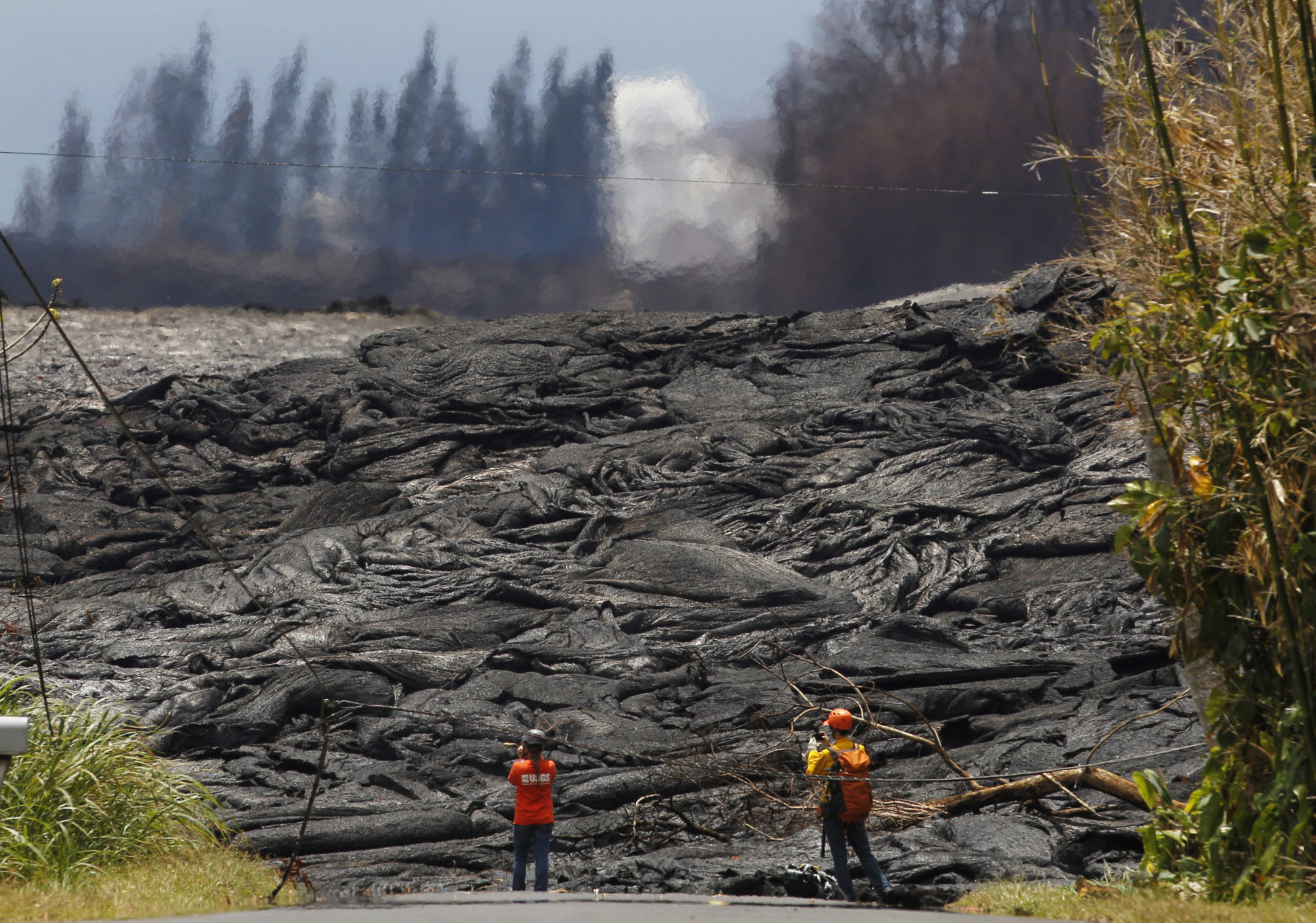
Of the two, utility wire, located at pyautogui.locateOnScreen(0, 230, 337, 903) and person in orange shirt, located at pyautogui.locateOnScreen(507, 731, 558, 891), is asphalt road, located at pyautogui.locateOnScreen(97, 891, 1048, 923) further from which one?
person in orange shirt, located at pyautogui.locateOnScreen(507, 731, 558, 891)

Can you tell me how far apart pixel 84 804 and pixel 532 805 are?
9.92 ft

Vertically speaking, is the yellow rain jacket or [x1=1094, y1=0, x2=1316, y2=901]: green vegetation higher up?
[x1=1094, y1=0, x2=1316, y2=901]: green vegetation

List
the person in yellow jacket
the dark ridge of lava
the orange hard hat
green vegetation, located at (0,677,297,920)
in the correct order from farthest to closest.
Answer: the dark ridge of lava
the orange hard hat
the person in yellow jacket
green vegetation, located at (0,677,297,920)

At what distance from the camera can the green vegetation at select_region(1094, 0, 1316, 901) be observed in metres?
4.79

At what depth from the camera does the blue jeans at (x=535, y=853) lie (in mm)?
7672

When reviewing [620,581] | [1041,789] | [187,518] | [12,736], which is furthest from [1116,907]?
[620,581]

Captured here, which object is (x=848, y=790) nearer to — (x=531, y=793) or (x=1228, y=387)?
(x=531, y=793)

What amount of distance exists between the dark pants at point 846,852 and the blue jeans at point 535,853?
6.86ft

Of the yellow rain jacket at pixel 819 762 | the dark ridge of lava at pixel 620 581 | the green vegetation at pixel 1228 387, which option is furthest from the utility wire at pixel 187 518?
the green vegetation at pixel 1228 387

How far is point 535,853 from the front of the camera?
7680 mm

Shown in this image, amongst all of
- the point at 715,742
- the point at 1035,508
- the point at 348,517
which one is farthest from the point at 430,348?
the point at 715,742

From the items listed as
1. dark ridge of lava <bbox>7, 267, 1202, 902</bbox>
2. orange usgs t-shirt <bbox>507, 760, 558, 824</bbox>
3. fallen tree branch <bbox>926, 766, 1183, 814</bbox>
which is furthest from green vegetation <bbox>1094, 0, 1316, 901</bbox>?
orange usgs t-shirt <bbox>507, 760, 558, 824</bbox>

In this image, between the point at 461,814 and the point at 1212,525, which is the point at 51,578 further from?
the point at 1212,525

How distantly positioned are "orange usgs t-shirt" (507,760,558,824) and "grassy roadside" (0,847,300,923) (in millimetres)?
1638
